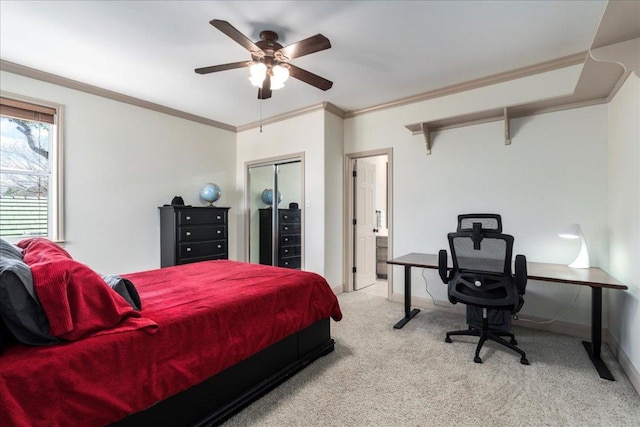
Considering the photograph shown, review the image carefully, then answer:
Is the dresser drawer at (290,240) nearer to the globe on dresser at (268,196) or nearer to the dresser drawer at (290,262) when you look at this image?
the dresser drawer at (290,262)

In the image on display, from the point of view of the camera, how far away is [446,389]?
2018mm

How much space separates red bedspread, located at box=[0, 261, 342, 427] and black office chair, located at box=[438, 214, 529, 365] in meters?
1.12

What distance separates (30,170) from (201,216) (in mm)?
1798

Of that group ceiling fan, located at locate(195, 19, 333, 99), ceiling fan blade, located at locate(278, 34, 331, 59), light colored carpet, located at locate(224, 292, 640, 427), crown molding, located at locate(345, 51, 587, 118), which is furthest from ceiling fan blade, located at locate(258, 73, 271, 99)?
light colored carpet, located at locate(224, 292, 640, 427)

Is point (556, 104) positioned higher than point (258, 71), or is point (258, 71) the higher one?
point (258, 71)

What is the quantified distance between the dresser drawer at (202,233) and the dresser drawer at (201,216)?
0.07 meters

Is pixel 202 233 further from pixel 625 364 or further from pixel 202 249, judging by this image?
pixel 625 364

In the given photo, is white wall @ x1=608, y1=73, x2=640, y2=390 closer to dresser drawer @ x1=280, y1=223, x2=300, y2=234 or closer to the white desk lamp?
the white desk lamp

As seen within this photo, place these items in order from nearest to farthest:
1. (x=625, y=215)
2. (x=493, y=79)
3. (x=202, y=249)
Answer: (x=625, y=215), (x=493, y=79), (x=202, y=249)

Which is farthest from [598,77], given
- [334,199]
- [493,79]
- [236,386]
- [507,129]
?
[236,386]

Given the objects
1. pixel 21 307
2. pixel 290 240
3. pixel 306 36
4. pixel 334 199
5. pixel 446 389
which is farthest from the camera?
pixel 290 240

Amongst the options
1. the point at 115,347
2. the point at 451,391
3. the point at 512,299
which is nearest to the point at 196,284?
the point at 115,347

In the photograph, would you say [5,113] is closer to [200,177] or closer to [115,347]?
[200,177]

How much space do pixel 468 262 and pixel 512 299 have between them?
15.7 inches
